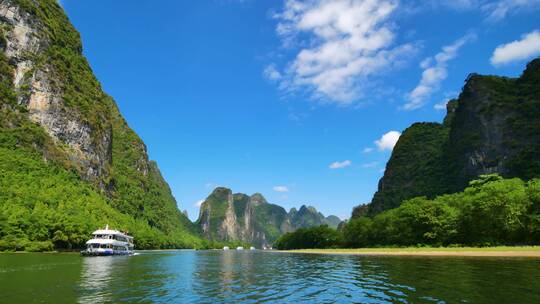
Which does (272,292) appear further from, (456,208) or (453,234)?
(456,208)

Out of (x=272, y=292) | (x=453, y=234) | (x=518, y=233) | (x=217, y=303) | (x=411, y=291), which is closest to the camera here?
(x=217, y=303)

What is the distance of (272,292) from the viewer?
34750mm

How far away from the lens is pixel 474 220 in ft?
342

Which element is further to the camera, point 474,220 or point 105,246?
point 105,246

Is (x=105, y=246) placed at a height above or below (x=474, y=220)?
below

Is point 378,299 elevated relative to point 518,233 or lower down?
lower down

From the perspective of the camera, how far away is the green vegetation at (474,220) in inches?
3659

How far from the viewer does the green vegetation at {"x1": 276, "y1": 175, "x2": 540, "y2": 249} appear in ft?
305

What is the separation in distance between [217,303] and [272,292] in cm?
749

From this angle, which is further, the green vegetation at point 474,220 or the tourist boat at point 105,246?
the tourist boat at point 105,246

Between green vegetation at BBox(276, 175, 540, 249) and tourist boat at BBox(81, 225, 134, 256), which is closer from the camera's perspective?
green vegetation at BBox(276, 175, 540, 249)

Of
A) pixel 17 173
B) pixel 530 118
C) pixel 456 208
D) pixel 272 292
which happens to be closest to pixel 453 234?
pixel 456 208

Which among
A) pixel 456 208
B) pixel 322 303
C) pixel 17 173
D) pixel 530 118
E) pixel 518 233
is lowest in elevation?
pixel 322 303

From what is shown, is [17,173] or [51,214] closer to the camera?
[51,214]
